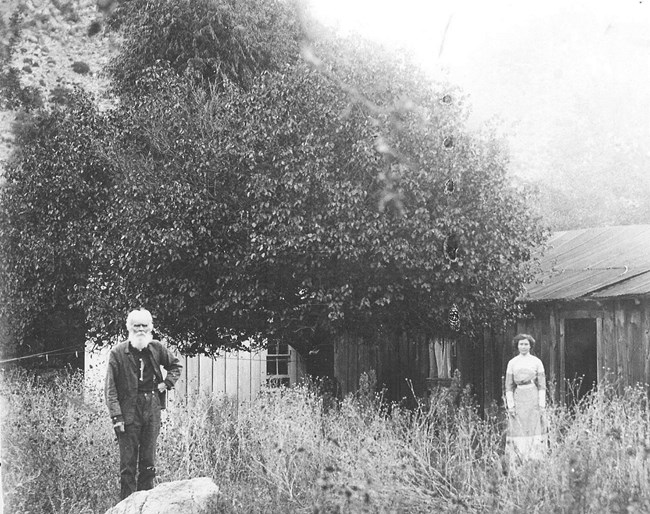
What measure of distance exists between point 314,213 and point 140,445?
6.12 m

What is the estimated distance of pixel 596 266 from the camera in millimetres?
17188

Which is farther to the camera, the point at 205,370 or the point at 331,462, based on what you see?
the point at 205,370

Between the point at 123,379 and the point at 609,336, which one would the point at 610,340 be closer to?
the point at 609,336

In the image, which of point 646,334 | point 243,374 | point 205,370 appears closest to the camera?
point 646,334

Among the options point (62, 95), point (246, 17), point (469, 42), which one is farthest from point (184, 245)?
point (469, 42)

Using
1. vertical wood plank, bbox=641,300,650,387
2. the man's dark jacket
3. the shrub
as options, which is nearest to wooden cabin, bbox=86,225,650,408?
vertical wood plank, bbox=641,300,650,387

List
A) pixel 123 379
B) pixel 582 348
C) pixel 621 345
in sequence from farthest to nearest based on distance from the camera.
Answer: pixel 582 348 → pixel 621 345 → pixel 123 379

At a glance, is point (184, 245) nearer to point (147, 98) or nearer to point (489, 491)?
point (147, 98)

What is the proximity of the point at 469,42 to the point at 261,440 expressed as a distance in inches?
1350

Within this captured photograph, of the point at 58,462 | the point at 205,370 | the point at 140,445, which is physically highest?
the point at 205,370

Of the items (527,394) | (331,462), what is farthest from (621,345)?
(331,462)

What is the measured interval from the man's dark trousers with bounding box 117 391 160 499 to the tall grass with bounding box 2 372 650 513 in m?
0.39

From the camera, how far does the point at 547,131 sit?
42.4 metres

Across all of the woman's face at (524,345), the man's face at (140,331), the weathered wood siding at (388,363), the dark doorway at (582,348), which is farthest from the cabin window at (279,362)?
the man's face at (140,331)
